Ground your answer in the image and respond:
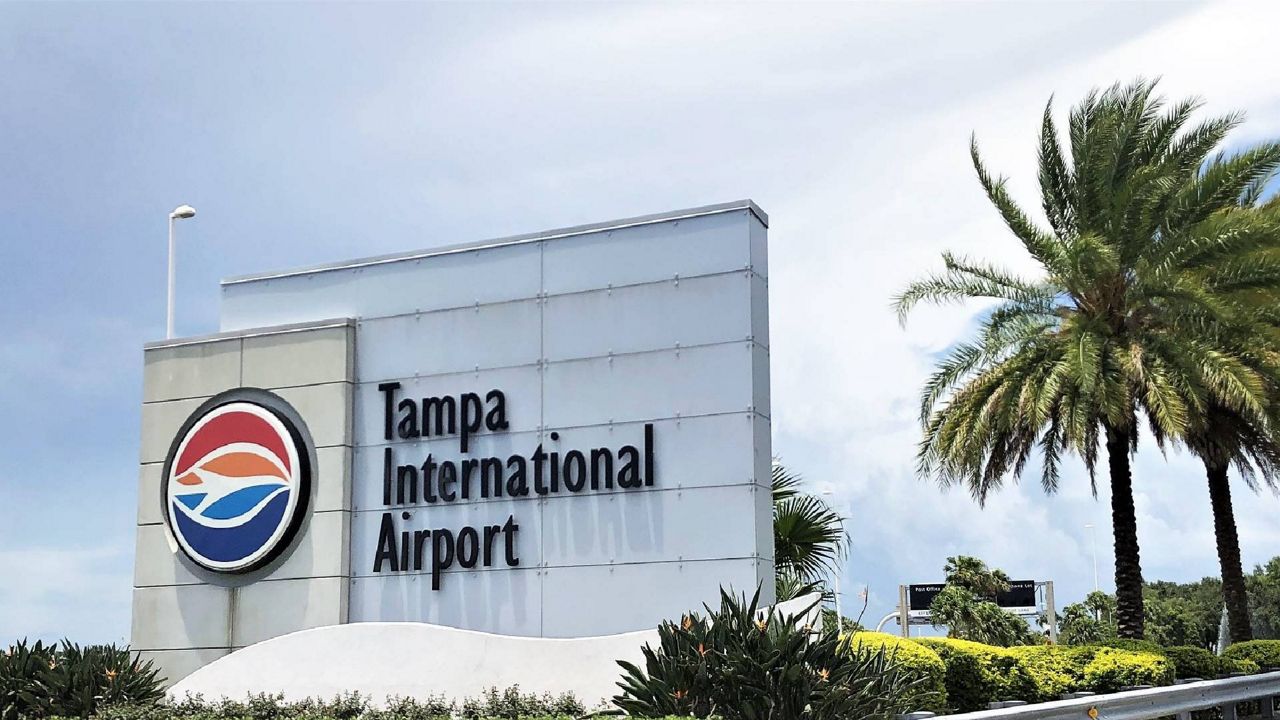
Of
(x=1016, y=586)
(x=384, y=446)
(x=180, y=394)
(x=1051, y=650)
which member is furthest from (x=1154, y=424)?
(x=1016, y=586)

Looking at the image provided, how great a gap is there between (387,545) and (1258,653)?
18306 millimetres

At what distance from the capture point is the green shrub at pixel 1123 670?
2173 centimetres

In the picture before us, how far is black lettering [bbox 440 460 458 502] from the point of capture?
18.2 meters

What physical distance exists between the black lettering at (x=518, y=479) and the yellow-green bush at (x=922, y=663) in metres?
4.67

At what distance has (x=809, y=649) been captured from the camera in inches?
491

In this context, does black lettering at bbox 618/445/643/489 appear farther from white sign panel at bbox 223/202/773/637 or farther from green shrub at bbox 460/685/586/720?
green shrub at bbox 460/685/586/720

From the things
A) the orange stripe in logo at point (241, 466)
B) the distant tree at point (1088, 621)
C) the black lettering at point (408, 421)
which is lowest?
the distant tree at point (1088, 621)

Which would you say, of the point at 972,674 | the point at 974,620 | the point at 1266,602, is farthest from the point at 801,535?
the point at 1266,602

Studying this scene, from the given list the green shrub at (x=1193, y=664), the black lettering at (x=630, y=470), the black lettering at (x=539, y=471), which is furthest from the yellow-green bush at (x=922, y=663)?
the green shrub at (x=1193, y=664)

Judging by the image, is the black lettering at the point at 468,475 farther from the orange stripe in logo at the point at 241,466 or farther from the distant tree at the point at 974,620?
the distant tree at the point at 974,620

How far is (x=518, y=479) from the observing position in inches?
703

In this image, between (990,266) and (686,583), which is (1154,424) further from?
(686,583)

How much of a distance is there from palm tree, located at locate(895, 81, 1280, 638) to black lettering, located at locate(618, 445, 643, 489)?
913 centimetres

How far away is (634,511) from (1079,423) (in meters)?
9.45
